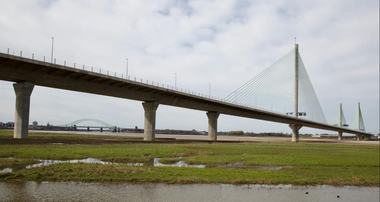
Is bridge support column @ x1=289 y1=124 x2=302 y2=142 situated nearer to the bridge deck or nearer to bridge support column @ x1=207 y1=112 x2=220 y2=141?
the bridge deck

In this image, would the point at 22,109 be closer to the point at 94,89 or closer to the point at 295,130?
the point at 94,89

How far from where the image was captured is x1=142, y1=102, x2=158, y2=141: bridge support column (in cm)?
6134

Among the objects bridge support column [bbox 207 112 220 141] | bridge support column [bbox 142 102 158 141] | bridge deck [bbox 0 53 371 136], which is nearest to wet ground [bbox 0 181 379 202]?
bridge deck [bbox 0 53 371 136]

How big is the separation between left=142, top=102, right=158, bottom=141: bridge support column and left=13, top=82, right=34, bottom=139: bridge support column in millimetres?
24733

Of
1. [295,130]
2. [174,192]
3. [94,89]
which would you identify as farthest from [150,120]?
[295,130]

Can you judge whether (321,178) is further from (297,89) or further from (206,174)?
(297,89)

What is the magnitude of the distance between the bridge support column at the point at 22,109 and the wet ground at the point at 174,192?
94.5 ft

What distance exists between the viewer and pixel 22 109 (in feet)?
133

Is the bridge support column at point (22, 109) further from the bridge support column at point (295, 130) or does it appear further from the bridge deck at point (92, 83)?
the bridge support column at point (295, 130)

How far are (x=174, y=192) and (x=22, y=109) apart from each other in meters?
33.9

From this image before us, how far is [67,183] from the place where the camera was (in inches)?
629

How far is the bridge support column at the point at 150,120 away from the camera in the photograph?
2415 inches

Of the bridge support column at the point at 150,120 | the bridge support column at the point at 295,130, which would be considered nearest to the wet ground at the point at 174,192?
the bridge support column at the point at 150,120

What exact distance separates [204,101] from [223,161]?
49.1 m
